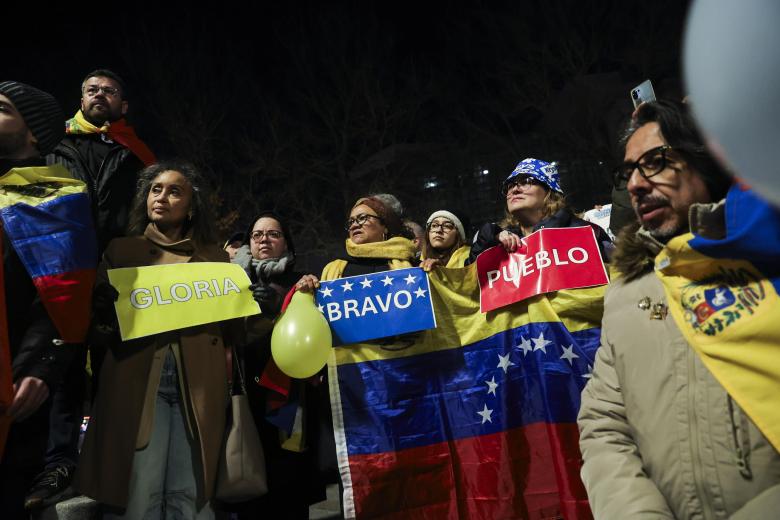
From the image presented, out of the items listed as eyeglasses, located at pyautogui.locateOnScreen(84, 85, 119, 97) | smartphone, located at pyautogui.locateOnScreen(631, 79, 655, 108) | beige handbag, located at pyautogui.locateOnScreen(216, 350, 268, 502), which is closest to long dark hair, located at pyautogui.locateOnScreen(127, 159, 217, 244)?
beige handbag, located at pyautogui.locateOnScreen(216, 350, 268, 502)

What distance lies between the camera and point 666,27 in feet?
54.6

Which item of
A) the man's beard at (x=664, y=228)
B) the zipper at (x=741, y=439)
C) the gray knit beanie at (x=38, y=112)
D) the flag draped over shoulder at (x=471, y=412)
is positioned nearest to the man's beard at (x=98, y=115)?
the gray knit beanie at (x=38, y=112)

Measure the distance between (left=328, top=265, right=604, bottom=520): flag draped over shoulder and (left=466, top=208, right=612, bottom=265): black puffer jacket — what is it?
332 millimetres

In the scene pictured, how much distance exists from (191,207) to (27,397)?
1.38 m

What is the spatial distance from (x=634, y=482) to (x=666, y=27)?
59.1 feet

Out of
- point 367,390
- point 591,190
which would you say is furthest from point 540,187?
point 591,190

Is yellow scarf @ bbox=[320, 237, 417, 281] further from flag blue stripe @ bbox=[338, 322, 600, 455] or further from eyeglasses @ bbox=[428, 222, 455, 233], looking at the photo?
eyeglasses @ bbox=[428, 222, 455, 233]

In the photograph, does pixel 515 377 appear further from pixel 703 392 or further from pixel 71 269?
pixel 71 269

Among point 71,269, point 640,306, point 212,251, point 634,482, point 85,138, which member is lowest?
point 634,482

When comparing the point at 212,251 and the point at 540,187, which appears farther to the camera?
the point at 540,187

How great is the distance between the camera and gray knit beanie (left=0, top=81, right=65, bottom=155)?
2.73m

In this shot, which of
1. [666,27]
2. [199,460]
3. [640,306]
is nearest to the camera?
[640,306]

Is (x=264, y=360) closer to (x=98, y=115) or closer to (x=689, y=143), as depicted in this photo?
(x=98, y=115)

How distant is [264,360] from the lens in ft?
11.4
